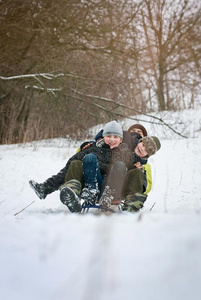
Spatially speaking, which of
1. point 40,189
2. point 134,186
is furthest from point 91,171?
point 40,189

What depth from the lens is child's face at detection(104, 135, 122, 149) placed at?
2433 millimetres

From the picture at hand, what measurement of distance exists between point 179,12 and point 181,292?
406 inches

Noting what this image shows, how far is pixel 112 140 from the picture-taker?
243 centimetres

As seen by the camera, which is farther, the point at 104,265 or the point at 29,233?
the point at 29,233

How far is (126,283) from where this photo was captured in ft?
3.06

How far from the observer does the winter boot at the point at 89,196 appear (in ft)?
7.09

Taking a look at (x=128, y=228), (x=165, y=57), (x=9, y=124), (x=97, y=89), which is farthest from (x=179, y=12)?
(x=128, y=228)

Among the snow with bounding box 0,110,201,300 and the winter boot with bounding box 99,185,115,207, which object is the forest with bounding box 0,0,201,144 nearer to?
the winter boot with bounding box 99,185,115,207

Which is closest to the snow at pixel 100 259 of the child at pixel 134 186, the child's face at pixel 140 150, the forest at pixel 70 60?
the child at pixel 134 186

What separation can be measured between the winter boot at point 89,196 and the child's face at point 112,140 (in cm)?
46

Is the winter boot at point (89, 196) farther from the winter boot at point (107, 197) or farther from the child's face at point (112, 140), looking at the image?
the child's face at point (112, 140)

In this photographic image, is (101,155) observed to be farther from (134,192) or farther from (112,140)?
(134,192)

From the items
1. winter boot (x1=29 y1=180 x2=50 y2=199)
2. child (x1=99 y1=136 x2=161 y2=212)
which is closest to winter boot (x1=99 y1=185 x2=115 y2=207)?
child (x1=99 y1=136 x2=161 y2=212)

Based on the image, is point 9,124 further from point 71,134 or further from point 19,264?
point 19,264
